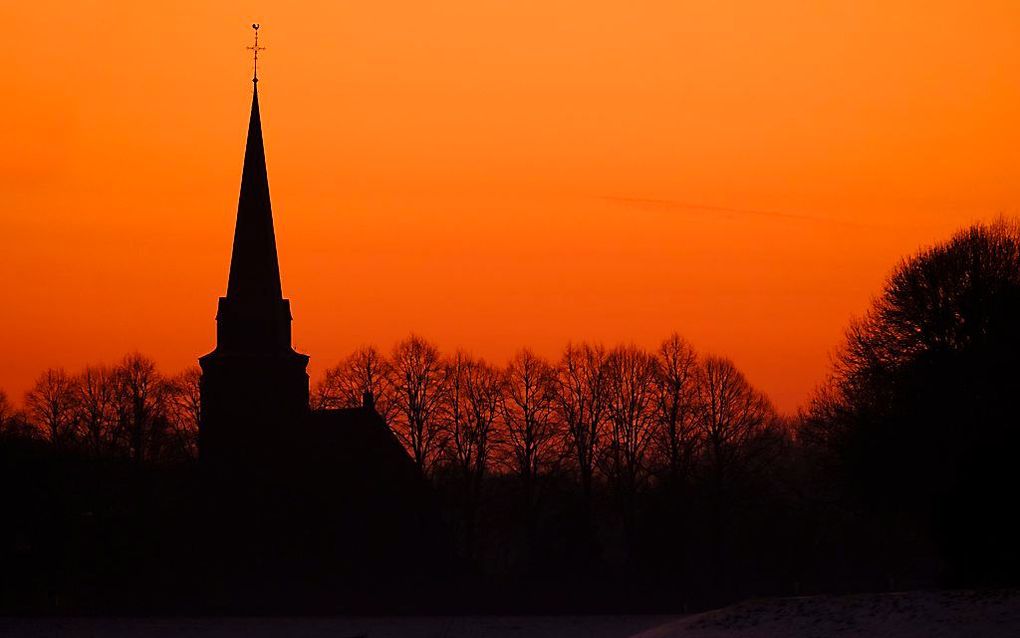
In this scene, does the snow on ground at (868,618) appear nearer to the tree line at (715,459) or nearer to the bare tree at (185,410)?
the tree line at (715,459)

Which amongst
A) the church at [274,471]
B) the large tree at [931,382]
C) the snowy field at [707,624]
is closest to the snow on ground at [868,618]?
the snowy field at [707,624]

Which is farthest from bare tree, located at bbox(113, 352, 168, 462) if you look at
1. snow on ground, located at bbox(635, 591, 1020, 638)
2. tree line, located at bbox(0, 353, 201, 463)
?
A: snow on ground, located at bbox(635, 591, 1020, 638)

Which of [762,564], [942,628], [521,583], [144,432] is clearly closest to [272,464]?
[521,583]

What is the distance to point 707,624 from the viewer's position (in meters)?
46.0

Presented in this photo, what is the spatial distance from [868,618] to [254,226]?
40.7 m

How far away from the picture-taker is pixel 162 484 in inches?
2995

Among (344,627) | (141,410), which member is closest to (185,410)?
(141,410)

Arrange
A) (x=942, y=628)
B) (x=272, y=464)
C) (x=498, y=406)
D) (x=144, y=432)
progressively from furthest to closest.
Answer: (x=144, y=432) → (x=498, y=406) → (x=272, y=464) → (x=942, y=628)

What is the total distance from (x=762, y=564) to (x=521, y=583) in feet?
33.1

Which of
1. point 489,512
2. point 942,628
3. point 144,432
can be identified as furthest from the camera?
point 144,432

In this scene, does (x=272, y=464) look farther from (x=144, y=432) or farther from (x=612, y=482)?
(x=144, y=432)

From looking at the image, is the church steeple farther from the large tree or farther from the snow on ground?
the snow on ground

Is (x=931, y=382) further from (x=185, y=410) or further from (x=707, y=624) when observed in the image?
(x=185, y=410)

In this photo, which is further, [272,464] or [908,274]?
[272,464]
